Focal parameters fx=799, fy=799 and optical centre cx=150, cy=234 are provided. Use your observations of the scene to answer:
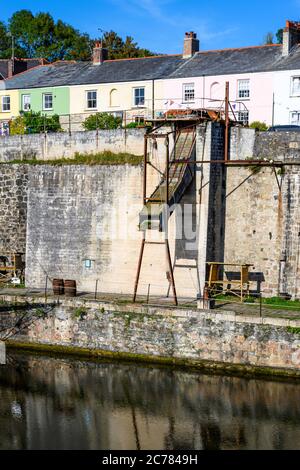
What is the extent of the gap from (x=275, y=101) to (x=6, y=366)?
17353mm

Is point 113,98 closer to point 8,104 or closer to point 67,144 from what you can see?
point 8,104

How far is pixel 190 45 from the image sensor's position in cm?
3791

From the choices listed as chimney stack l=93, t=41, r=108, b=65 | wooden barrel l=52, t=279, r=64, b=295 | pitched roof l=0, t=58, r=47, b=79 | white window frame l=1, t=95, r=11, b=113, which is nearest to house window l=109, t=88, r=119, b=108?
chimney stack l=93, t=41, r=108, b=65

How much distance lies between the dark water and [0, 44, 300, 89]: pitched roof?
16.9 meters

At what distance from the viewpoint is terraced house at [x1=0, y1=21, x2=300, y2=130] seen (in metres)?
34.7

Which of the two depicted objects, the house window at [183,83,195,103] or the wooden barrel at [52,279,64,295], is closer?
the wooden barrel at [52,279,64,295]

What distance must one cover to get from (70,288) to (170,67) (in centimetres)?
1553

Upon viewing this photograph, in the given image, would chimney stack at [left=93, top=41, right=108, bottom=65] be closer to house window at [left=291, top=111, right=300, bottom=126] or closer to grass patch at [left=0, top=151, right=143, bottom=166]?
house window at [left=291, top=111, right=300, bottom=126]

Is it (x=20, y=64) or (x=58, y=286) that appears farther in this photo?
(x=20, y=64)

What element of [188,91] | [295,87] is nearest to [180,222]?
[295,87]

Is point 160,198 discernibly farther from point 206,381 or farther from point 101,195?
point 206,381

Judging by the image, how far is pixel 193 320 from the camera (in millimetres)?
23172

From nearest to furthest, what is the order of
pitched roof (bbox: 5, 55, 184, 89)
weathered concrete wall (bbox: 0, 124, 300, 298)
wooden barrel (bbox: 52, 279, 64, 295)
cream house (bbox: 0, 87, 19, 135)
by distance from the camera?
weathered concrete wall (bbox: 0, 124, 300, 298)
wooden barrel (bbox: 52, 279, 64, 295)
pitched roof (bbox: 5, 55, 184, 89)
cream house (bbox: 0, 87, 19, 135)

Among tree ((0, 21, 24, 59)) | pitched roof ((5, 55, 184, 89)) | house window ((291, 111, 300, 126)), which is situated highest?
tree ((0, 21, 24, 59))
